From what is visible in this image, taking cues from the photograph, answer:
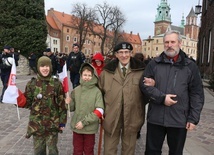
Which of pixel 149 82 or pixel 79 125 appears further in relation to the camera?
pixel 79 125

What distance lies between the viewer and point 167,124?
116 inches

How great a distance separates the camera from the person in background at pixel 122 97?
3221 millimetres

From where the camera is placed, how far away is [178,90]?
287 centimetres

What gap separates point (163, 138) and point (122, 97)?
79cm

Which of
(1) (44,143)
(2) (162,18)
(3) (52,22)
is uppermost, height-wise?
(2) (162,18)

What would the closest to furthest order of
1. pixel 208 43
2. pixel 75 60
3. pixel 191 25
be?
pixel 75 60 → pixel 208 43 → pixel 191 25

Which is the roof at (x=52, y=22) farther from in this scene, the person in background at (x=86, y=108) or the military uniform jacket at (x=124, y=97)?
the military uniform jacket at (x=124, y=97)

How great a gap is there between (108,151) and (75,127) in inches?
23.1

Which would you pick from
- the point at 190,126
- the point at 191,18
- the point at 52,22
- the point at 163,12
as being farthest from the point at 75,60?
the point at 191,18

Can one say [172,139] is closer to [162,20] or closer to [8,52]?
[8,52]

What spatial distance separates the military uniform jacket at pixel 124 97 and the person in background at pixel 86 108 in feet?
0.42

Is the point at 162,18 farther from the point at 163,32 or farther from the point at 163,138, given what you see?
the point at 163,138

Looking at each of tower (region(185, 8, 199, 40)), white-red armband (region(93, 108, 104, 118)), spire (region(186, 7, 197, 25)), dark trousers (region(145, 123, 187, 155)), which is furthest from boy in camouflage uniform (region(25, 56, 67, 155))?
spire (region(186, 7, 197, 25))

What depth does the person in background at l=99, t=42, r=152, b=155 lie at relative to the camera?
10.6 ft
